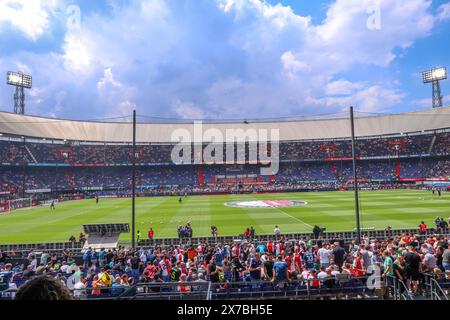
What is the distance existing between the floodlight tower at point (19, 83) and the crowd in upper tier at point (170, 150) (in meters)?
12.9

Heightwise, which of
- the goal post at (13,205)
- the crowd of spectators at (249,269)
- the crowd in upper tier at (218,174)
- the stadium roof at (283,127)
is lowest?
the crowd of spectators at (249,269)

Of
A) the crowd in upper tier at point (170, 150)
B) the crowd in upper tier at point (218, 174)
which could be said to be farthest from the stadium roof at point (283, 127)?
the crowd in upper tier at point (218, 174)

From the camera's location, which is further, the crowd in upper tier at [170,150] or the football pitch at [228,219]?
the crowd in upper tier at [170,150]

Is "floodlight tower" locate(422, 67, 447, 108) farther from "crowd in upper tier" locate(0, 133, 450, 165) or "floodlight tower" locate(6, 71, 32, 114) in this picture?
"floodlight tower" locate(6, 71, 32, 114)

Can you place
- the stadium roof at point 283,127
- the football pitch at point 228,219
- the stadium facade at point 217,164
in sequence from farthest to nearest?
1. the stadium roof at point 283,127
2. the stadium facade at point 217,164
3. the football pitch at point 228,219

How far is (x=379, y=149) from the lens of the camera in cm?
8575

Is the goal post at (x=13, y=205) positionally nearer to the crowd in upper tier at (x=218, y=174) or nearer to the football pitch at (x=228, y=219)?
the football pitch at (x=228, y=219)

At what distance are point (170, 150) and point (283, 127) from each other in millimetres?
33488

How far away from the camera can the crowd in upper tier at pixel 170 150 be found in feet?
241

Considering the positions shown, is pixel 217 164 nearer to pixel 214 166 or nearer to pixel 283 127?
pixel 214 166

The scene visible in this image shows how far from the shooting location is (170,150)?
86.9 meters

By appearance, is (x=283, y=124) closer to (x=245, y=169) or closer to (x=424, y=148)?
(x=245, y=169)

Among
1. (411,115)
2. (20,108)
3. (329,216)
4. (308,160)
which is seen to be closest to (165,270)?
(329,216)

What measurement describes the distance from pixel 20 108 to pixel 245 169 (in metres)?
58.4
